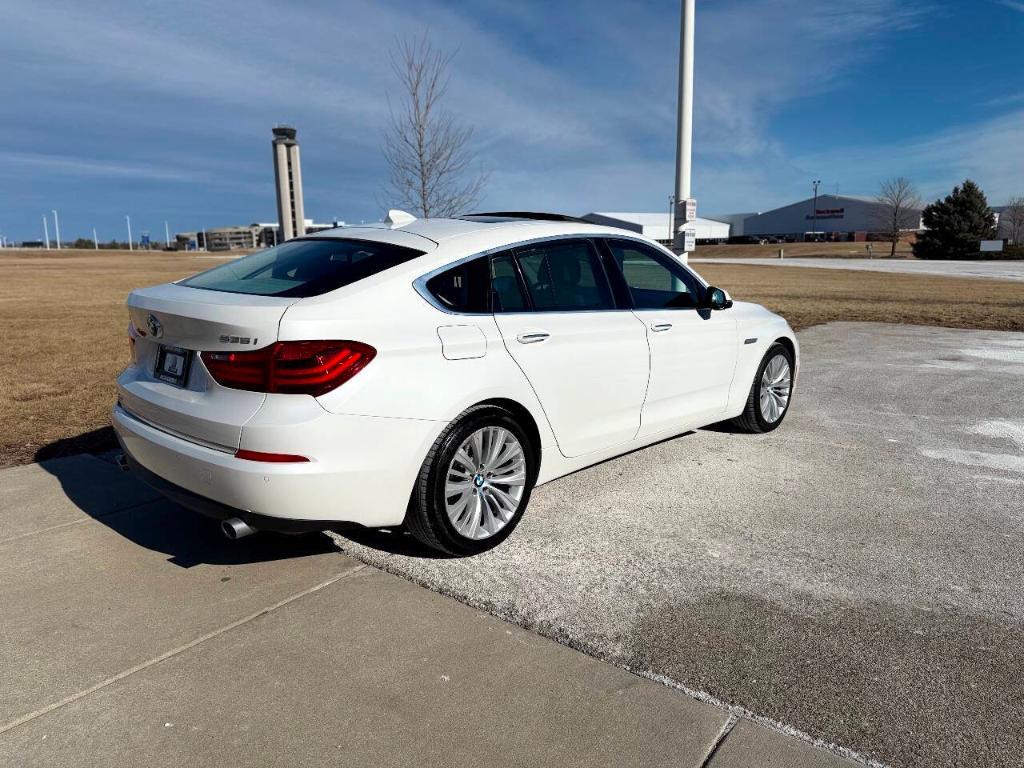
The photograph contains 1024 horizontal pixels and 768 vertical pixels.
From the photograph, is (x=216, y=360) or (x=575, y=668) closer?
(x=575, y=668)

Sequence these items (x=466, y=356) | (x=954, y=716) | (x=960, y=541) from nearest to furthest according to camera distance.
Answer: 1. (x=954, y=716)
2. (x=466, y=356)
3. (x=960, y=541)

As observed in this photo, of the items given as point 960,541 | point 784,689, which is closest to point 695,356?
point 960,541

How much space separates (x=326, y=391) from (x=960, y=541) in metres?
3.24

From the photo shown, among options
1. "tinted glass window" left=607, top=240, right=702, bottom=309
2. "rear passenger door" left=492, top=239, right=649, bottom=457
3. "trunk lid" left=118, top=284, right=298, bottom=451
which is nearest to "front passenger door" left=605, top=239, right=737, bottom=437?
"tinted glass window" left=607, top=240, right=702, bottom=309

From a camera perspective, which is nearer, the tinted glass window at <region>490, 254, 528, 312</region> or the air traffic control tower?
the tinted glass window at <region>490, 254, 528, 312</region>

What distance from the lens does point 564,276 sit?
424 centimetres

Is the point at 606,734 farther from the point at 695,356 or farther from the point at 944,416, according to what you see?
the point at 944,416

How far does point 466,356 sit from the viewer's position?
352 cm

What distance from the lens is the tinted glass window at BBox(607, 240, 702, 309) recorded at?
4.65 meters

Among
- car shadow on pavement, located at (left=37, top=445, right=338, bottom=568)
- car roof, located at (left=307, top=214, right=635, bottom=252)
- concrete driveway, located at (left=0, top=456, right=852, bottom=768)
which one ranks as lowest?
concrete driveway, located at (left=0, top=456, right=852, bottom=768)

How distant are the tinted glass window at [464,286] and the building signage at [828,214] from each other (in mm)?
123124

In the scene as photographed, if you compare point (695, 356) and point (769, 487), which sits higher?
point (695, 356)

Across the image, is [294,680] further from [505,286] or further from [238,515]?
[505,286]

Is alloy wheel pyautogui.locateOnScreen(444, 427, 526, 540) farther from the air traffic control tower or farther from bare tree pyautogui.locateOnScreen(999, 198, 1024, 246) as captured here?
bare tree pyautogui.locateOnScreen(999, 198, 1024, 246)
